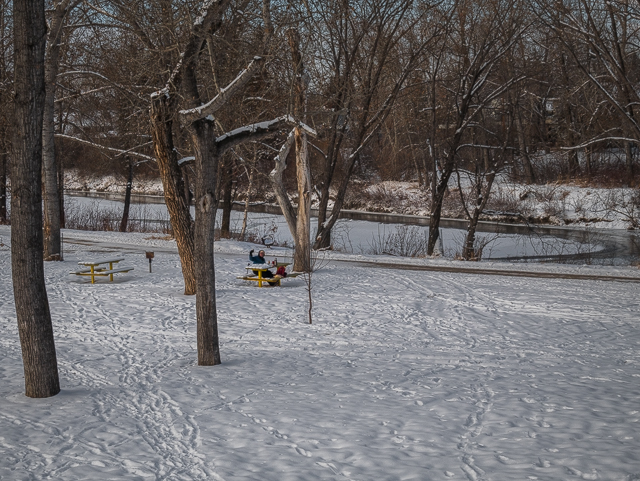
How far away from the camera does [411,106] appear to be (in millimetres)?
27984

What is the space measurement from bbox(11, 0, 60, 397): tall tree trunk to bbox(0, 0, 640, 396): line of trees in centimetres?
10

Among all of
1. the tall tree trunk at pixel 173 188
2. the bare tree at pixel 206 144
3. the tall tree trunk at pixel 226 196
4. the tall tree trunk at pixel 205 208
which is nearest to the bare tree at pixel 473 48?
the tall tree trunk at pixel 226 196

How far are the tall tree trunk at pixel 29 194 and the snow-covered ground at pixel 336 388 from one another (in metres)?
0.64

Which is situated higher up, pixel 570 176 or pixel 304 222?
pixel 570 176

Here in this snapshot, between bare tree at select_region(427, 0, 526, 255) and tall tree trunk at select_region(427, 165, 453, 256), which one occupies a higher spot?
bare tree at select_region(427, 0, 526, 255)

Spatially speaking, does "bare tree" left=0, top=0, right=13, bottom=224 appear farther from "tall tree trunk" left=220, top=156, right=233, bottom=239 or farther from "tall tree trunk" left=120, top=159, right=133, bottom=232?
"tall tree trunk" left=220, top=156, right=233, bottom=239

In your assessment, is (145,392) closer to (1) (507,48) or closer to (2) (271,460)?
(2) (271,460)

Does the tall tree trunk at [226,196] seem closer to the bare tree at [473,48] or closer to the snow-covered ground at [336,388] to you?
the bare tree at [473,48]

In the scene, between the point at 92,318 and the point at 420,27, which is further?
the point at 420,27

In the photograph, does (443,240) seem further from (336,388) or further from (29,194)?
(29,194)

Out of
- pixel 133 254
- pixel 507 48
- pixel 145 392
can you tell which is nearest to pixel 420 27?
pixel 507 48

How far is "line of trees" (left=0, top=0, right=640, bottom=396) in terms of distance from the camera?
8062 mm

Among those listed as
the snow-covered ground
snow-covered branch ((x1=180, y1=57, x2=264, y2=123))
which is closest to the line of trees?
snow-covered branch ((x1=180, y1=57, x2=264, y2=123))

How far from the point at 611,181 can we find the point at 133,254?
30500mm
